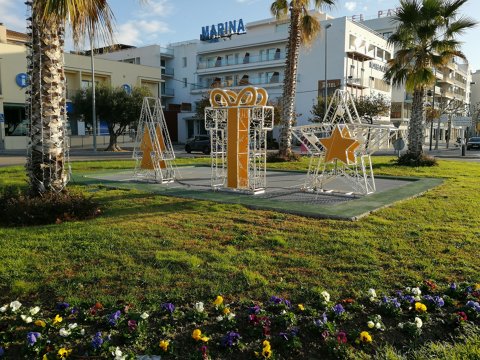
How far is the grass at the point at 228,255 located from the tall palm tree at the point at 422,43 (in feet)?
37.5

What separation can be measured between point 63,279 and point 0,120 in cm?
3665

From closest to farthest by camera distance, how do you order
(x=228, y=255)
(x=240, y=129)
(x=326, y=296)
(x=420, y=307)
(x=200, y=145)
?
(x=420, y=307)
(x=326, y=296)
(x=228, y=255)
(x=240, y=129)
(x=200, y=145)

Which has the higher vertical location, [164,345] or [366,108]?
[366,108]

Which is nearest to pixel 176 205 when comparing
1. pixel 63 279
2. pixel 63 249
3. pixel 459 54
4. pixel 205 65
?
pixel 63 249

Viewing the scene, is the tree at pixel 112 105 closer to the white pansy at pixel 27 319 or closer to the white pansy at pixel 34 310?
the white pansy at pixel 34 310

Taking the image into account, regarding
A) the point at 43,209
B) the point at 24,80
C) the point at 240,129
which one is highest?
the point at 24,80

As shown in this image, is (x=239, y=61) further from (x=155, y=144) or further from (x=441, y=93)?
(x=155, y=144)

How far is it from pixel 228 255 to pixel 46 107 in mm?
4189

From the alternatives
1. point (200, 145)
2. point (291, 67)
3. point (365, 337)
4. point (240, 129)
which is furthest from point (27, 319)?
point (200, 145)

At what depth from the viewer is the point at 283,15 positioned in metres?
19.5

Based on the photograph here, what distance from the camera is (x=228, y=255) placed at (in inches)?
205

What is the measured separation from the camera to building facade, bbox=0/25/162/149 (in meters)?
35.8

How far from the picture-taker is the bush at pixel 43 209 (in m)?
6.57

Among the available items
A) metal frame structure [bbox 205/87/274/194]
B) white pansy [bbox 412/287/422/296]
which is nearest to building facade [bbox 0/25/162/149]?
metal frame structure [bbox 205/87/274/194]
